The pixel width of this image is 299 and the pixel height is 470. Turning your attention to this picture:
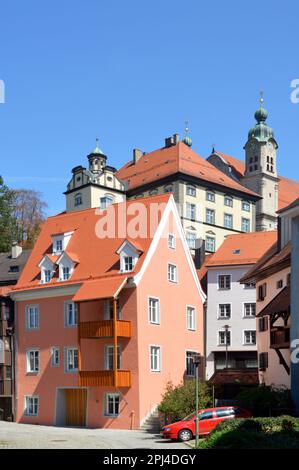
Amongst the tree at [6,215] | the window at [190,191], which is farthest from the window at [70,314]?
the window at [190,191]

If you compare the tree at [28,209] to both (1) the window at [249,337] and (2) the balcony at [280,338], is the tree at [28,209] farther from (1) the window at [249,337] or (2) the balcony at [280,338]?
(2) the balcony at [280,338]

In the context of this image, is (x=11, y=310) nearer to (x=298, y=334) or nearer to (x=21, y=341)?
(x=21, y=341)

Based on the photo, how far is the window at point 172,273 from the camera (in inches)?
1860

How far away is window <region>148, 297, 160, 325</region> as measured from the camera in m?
44.8

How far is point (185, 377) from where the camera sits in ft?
153

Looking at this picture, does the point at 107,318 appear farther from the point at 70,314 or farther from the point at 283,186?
the point at 283,186

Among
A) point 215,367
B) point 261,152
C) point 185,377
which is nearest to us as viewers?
point 185,377

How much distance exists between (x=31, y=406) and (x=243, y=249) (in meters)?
23.7

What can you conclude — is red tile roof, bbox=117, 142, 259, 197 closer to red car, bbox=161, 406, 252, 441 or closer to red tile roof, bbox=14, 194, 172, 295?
red tile roof, bbox=14, 194, 172, 295

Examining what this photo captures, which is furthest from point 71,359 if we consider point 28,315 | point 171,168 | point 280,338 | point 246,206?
point 246,206
